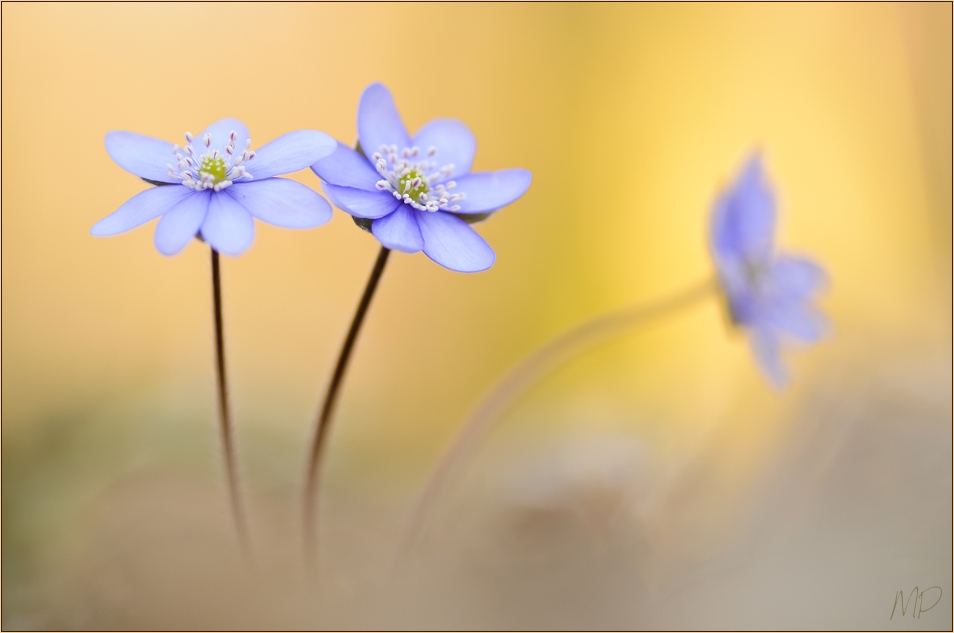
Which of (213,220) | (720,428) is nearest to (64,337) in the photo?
(213,220)

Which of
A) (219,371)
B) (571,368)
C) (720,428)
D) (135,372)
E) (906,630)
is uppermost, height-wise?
(571,368)

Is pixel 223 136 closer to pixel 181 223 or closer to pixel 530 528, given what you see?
pixel 181 223

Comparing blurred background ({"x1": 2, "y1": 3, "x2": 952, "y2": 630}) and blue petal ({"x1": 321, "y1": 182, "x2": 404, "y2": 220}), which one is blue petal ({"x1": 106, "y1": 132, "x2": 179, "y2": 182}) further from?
blurred background ({"x1": 2, "y1": 3, "x2": 952, "y2": 630})

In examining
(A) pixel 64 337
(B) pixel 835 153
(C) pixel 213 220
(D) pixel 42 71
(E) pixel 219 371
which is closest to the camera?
(C) pixel 213 220

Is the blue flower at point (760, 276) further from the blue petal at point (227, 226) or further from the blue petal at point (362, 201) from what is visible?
the blue petal at point (227, 226)

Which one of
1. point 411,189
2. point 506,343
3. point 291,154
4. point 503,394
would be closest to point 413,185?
point 411,189

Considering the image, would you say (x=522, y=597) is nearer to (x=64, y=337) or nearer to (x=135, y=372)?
(x=135, y=372)
